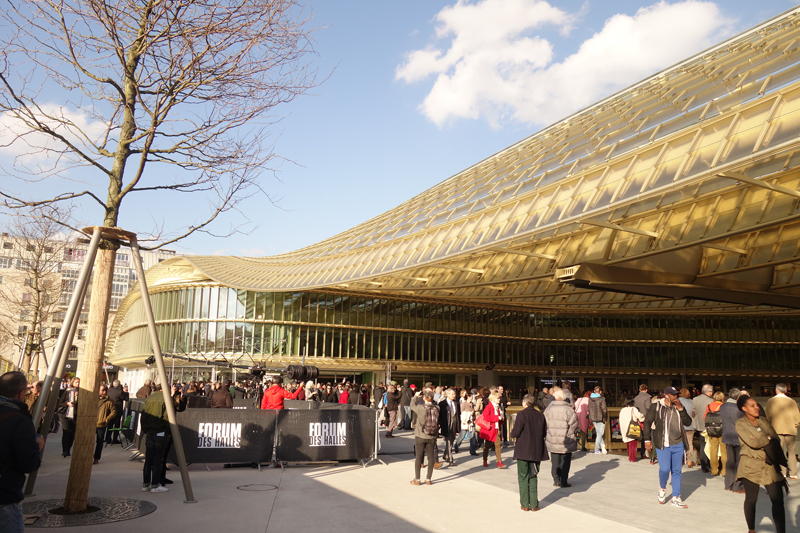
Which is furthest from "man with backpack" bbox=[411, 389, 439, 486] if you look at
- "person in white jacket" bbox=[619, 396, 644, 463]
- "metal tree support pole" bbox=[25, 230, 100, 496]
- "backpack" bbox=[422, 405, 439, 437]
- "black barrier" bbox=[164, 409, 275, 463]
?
"person in white jacket" bbox=[619, 396, 644, 463]

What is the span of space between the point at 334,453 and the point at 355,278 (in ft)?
50.6

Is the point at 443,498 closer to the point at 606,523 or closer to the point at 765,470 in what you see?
the point at 606,523

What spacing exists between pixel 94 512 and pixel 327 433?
5708 millimetres

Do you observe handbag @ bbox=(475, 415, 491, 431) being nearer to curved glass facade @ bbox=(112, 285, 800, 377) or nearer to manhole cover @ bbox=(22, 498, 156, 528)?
manhole cover @ bbox=(22, 498, 156, 528)

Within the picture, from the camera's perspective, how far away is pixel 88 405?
8.17 metres

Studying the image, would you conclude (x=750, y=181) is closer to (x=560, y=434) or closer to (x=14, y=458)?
(x=560, y=434)

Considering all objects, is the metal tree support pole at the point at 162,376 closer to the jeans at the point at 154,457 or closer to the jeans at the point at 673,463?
the jeans at the point at 154,457

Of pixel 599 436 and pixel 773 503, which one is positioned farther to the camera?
pixel 599 436

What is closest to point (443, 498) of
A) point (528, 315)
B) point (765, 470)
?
point (765, 470)

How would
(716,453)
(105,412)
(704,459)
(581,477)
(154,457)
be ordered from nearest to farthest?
(154,457), (581,477), (716,453), (704,459), (105,412)

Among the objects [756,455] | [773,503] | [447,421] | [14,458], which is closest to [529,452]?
[756,455]

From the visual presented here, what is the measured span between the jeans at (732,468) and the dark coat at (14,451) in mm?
11656

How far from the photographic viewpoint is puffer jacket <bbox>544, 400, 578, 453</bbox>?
1092cm

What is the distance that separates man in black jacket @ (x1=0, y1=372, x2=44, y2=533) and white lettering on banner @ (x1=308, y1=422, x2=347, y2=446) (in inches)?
336
